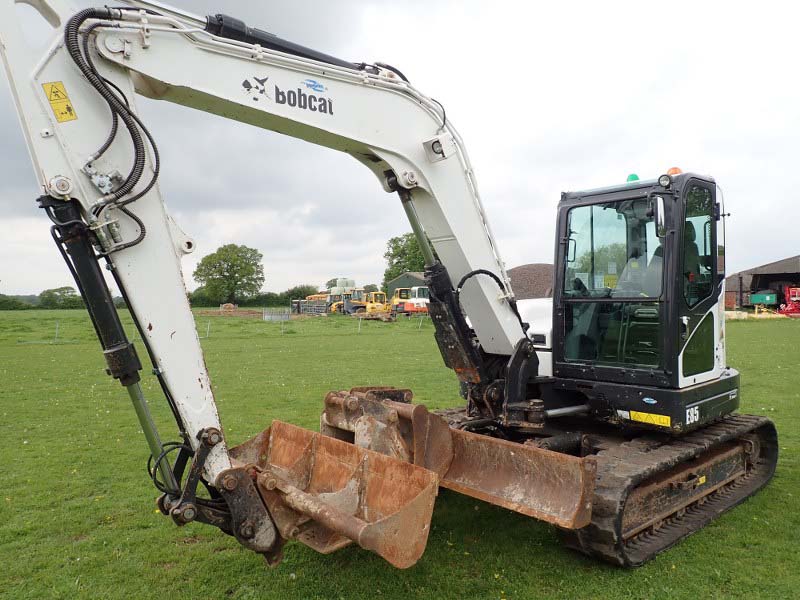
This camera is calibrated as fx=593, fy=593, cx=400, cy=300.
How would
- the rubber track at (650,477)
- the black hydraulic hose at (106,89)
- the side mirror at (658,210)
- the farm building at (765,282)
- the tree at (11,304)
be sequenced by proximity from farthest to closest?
the tree at (11,304) → the farm building at (765,282) → the side mirror at (658,210) → the rubber track at (650,477) → the black hydraulic hose at (106,89)

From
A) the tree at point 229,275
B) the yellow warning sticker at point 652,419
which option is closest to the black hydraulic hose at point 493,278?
the yellow warning sticker at point 652,419

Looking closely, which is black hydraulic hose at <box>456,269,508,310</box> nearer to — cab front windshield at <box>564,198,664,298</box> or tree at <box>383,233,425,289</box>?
cab front windshield at <box>564,198,664,298</box>

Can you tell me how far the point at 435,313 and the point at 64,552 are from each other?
139 inches

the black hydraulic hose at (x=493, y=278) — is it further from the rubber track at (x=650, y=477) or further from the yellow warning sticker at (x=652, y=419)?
the rubber track at (x=650, y=477)

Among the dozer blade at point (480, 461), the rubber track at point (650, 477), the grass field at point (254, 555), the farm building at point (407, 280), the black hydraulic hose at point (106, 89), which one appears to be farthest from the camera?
the farm building at point (407, 280)

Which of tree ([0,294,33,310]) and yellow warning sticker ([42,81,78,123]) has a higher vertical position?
yellow warning sticker ([42,81,78,123])

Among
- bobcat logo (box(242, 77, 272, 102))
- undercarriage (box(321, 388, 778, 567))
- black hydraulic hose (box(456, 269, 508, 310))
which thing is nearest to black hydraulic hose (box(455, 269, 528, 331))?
black hydraulic hose (box(456, 269, 508, 310))

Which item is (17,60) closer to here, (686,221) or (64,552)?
(64,552)

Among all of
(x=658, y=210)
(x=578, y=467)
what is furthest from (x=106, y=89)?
(x=658, y=210)

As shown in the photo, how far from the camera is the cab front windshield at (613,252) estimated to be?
5.17 metres

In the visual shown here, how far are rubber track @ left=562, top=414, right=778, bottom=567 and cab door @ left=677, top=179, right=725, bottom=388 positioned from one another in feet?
1.89

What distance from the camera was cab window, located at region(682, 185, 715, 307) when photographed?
17.0ft

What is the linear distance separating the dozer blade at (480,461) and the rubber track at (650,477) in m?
0.36

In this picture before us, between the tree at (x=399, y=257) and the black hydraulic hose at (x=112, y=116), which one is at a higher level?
the tree at (x=399, y=257)
